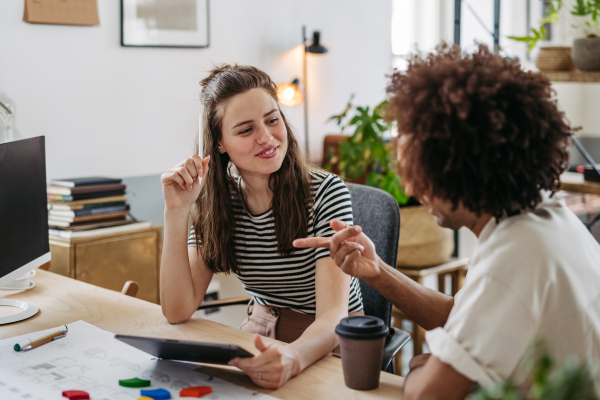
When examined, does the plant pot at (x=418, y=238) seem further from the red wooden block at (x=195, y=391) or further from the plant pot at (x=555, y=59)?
the red wooden block at (x=195, y=391)

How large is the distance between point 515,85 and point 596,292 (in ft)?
1.01

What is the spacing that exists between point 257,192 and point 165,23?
1.49 m

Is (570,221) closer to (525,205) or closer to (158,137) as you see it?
(525,205)

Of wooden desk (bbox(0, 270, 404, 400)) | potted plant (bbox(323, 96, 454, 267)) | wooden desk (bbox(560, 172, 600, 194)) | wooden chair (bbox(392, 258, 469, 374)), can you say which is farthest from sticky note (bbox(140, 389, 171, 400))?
wooden desk (bbox(560, 172, 600, 194))

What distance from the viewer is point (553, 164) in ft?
2.72

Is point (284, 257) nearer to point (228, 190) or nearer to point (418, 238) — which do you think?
point (228, 190)

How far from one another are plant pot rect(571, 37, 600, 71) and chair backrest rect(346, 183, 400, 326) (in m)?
1.22

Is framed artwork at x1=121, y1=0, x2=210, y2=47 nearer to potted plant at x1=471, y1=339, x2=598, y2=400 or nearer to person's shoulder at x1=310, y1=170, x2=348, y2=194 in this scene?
person's shoulder at x1=310, y1=170, x2=348, y2=194

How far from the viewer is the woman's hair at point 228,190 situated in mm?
1450

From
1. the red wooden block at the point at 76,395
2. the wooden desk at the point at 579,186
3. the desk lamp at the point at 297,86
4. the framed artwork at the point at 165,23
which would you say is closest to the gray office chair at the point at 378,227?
the red wooden block at the point at 76,395

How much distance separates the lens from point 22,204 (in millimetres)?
1334

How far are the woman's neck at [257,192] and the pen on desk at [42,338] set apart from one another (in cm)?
55

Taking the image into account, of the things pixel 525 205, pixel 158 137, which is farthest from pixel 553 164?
pixel 158 137

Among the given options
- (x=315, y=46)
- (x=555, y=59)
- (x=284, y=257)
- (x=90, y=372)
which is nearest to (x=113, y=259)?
(x=284, y=257)
